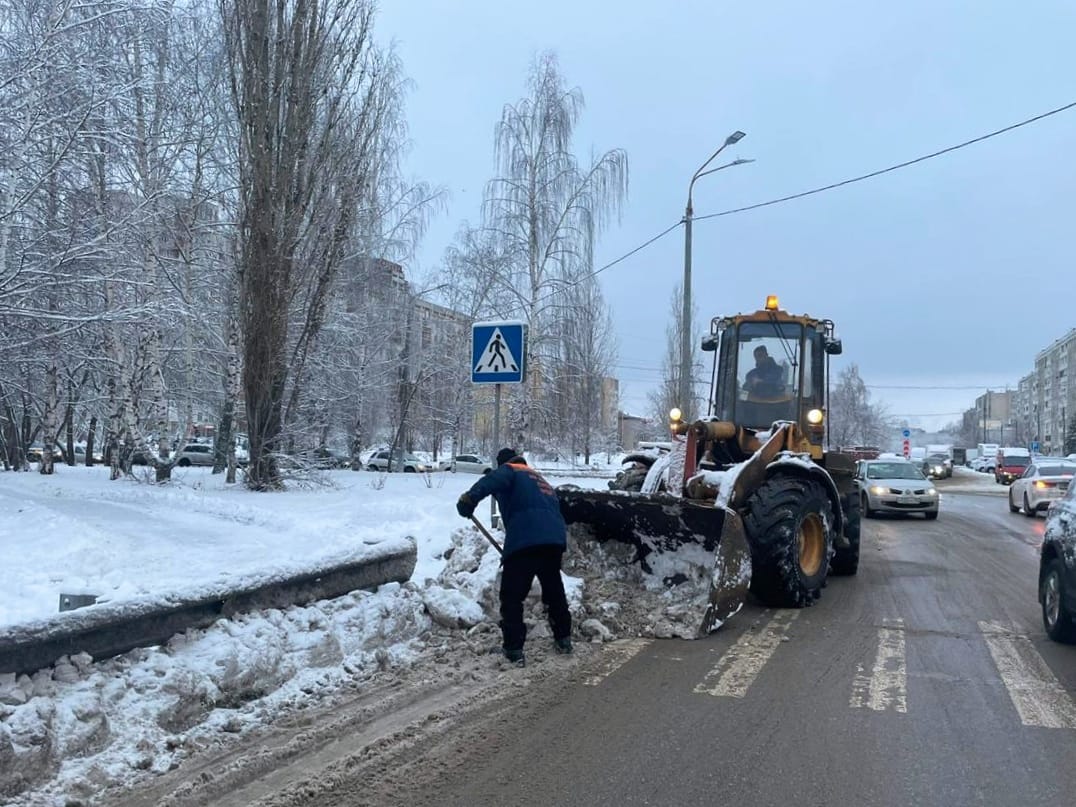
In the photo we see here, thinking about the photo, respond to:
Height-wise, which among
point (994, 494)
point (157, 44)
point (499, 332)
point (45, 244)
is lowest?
point (994, 494)

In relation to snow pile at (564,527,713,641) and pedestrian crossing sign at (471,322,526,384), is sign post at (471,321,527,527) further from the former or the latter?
snow pile at (564,527,713,641)

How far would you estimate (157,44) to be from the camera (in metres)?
15.5

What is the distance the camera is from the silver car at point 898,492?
71.7 feet

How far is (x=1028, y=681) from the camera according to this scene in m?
6.28

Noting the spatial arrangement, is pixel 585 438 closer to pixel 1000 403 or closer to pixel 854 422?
pixel 854 422

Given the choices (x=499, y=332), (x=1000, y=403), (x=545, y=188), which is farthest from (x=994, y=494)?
(x=1000, y=403)

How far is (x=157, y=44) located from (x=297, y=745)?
14.3 m

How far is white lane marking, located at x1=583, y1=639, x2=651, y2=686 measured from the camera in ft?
20.7

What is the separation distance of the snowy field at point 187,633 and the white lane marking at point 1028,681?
3.49 metres

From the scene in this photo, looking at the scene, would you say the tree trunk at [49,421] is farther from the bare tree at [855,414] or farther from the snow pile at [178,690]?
the bare tree at [855,414]

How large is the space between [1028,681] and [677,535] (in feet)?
9.71

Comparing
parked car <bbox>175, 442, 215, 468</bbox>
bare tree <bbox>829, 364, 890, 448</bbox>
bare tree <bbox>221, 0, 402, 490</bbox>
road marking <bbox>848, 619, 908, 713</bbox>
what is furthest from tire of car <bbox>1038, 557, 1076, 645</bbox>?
bare tree <bbox>829, 364, 890, 448</bbox>

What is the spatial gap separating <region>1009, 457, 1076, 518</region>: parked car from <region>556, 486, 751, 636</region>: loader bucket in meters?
18.2

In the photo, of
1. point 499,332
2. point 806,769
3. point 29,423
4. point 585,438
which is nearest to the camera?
point 806,769
